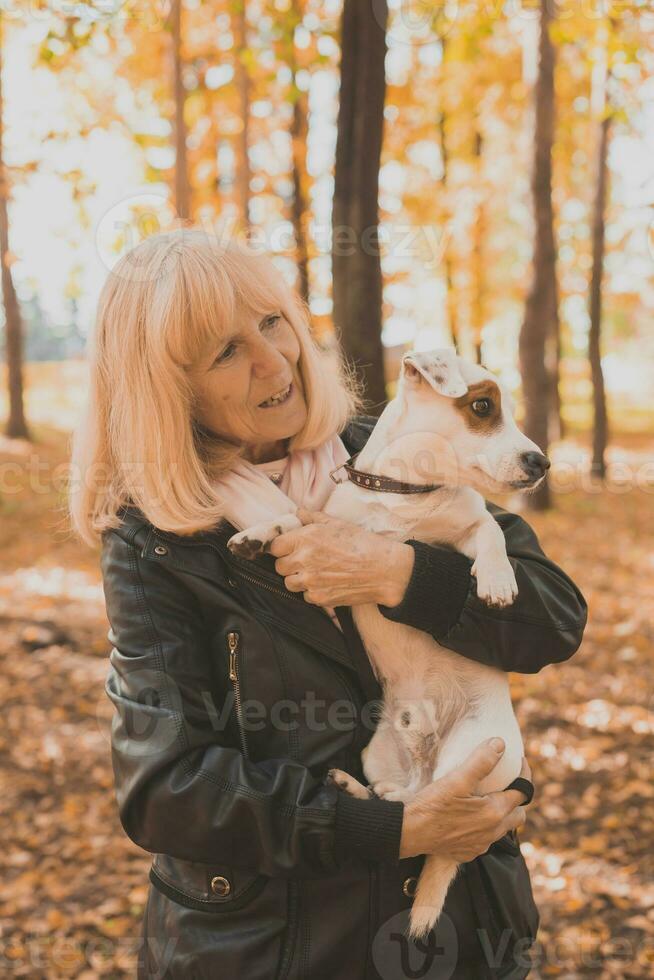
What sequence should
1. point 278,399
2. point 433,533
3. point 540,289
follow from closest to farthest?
point 278,399 → point 433,533 → point 540,289

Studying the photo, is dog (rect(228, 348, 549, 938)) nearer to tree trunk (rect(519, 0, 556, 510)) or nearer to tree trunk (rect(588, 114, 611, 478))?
tree trunk (rect(519, 0, 556, 510))

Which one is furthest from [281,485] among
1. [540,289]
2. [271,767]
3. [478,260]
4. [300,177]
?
[478,260]

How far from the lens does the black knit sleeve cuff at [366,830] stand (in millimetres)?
1705

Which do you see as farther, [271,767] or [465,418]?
[465,418]

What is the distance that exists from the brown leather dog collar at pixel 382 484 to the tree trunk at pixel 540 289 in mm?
8432

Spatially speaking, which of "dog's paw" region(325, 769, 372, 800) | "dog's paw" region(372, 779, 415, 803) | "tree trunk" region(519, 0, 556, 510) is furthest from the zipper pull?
"tree trunk" region(519, 0, 556, 510)

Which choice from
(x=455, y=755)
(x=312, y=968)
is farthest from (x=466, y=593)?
(x=312, y=968)

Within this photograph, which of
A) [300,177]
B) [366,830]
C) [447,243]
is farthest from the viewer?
[447,243]

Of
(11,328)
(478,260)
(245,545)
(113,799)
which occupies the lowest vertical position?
(11,328)

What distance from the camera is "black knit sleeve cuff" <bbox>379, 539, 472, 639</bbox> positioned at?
6.38ft

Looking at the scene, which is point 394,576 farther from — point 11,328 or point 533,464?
point 11,328

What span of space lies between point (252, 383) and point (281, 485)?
0.35m

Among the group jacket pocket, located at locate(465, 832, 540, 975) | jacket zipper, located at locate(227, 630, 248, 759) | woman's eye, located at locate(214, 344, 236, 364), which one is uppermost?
woman's eye, located at locate(214, 344, 236, 364)

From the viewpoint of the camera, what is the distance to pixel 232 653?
183 centimetres
